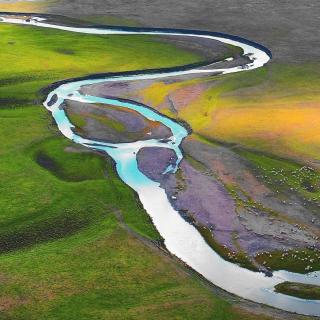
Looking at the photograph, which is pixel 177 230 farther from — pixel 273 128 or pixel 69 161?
pixel 273 128

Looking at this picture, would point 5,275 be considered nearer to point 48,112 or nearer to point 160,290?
point 160,290

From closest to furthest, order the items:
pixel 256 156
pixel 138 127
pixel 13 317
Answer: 1. pixel 13 317
2. pixel 256 156
3. pixel 138 127

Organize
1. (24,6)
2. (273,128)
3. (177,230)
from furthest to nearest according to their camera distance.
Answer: (24,6) → (273,128) → (177,230)

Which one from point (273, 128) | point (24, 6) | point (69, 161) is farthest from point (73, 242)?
point (24, 6)

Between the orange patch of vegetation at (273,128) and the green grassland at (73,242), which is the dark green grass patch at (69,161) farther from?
the orange patch of vegetation at (273,128)

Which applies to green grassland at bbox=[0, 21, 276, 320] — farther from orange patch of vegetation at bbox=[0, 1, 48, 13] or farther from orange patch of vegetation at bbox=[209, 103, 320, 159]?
orange patch of vegetation at bbox=[0, 1, 48, 13]

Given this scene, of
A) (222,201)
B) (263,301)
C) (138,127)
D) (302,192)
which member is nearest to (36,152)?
(138,127)
